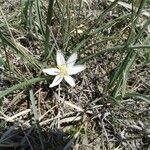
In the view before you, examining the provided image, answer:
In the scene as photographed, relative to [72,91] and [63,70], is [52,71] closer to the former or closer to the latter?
[63,70]

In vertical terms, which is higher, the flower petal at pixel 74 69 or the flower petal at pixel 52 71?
the flower petal at pixel 52 71

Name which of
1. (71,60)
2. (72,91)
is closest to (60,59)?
(71,60)

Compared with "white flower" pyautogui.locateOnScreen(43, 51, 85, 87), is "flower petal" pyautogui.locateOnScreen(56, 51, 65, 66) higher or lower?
higher

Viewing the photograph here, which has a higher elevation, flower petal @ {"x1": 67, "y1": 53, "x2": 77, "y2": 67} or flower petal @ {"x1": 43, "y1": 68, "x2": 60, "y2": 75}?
flower petal @ {"x1": 67, "y1": 53, "x2": 77, "y2": 67}

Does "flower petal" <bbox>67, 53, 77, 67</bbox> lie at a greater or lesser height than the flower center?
greater
